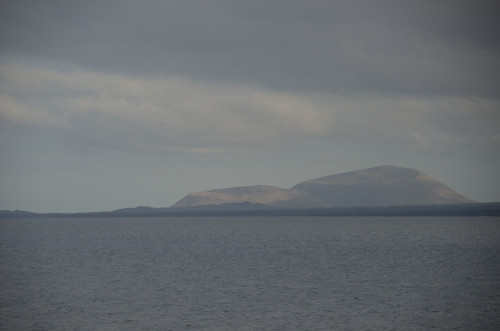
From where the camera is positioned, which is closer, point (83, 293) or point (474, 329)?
point (474, 329)

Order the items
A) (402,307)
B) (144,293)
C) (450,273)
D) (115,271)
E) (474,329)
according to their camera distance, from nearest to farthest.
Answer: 1. (474,329)
2. (402,307)
3. (144,293)
4. (450,273)
5. (115,271)

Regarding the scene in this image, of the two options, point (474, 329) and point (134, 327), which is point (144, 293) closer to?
point (134, 327)

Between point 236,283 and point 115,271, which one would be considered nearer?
point 236,283

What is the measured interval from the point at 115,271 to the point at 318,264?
31.1m

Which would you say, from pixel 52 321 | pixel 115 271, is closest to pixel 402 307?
pixel 52 321

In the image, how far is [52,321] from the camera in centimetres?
4572

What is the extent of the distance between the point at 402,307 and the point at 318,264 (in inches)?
1456

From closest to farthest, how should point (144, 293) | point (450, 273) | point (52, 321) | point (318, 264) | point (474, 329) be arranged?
point (474, 329) → point (52, 321) → point (144, 293) → point (450, 273) → point (318, 264)

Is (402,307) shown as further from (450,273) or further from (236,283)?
(450,273)

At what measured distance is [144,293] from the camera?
58844 millimetres

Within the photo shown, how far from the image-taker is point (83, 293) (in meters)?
59.0

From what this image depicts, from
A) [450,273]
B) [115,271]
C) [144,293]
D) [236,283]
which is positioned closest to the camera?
[144,293]

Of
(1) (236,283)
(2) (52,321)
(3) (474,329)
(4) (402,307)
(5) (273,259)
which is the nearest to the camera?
(3) (474,329)

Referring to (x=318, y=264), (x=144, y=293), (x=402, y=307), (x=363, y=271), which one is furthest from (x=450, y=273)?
(x=144, y=293)
